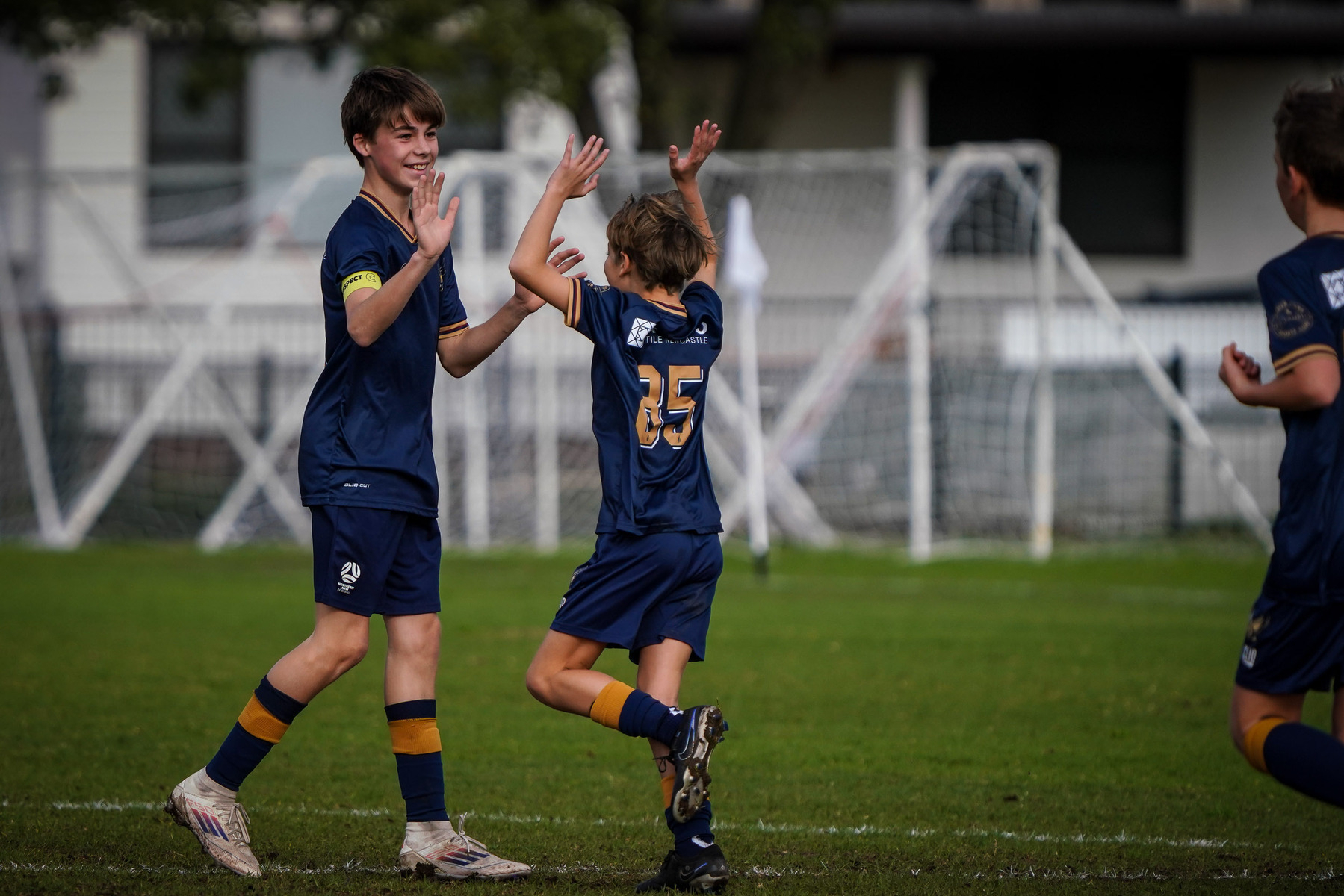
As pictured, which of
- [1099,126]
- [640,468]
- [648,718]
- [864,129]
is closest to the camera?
[648,718]

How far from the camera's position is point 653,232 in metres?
4.23

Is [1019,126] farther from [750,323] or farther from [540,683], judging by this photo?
[540,683]

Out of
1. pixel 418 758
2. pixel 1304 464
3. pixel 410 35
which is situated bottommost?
pixel 418 758

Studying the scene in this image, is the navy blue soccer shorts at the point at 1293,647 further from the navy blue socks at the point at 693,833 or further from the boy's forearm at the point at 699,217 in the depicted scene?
the boy's forearm at the point at 699,217

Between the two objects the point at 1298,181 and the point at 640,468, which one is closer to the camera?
the point at 1298,181

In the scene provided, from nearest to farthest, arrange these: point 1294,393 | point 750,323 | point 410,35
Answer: point 1294,393
point 750,323
point 410,35

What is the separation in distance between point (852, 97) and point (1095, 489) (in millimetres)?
7436

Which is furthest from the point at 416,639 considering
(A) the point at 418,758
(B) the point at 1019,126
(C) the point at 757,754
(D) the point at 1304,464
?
(B) the point at 1019,126

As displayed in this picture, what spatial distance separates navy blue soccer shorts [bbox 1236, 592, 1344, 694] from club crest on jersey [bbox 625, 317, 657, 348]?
1.72 metres

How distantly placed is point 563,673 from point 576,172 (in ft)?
4.44

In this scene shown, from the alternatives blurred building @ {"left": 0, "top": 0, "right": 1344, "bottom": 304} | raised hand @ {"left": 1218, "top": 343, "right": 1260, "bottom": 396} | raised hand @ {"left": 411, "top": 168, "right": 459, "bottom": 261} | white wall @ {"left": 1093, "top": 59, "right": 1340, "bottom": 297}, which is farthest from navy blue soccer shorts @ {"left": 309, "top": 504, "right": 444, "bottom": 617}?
white wall @ {"left": 1093, "top": 59, "right": 1340, "bottom": 297}

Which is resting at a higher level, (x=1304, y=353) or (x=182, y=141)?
(x=182, y=141)

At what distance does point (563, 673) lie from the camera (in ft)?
13.8

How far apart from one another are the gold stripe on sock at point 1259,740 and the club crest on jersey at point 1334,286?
1.04 m
